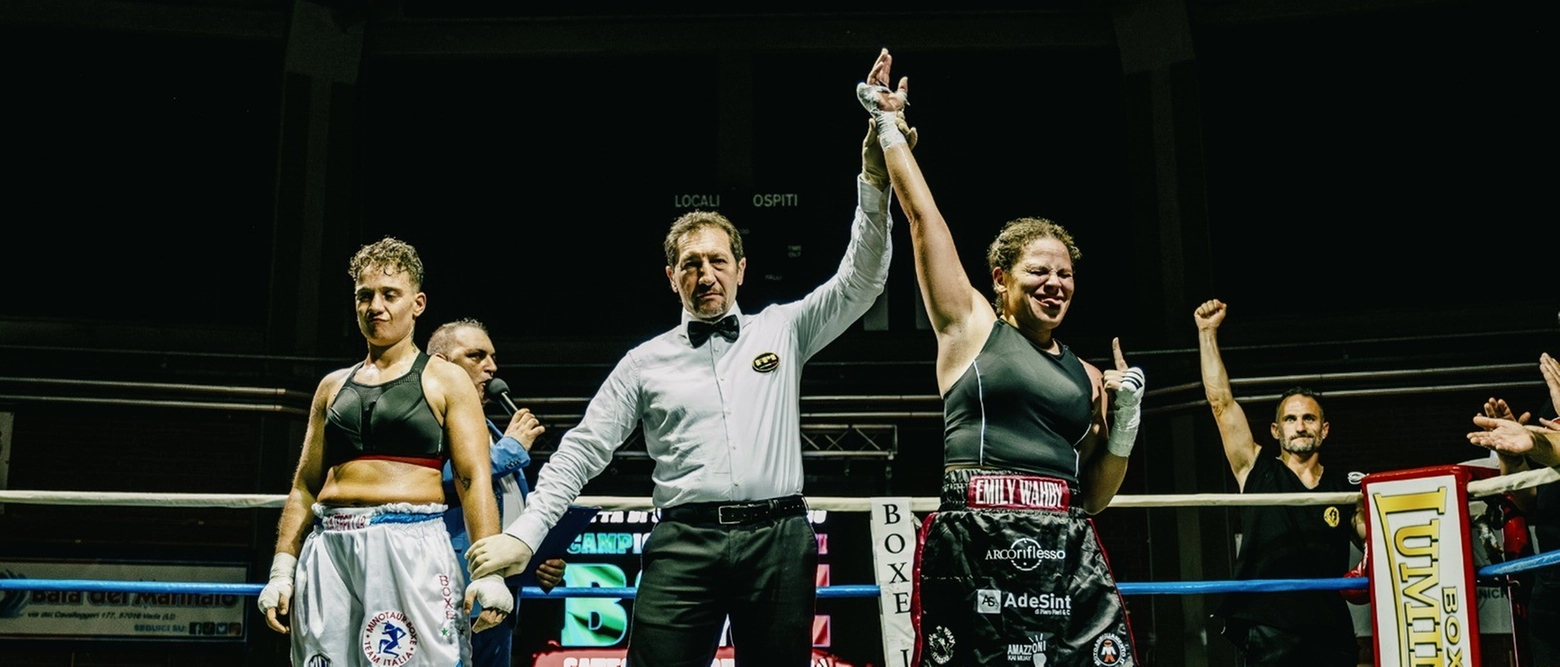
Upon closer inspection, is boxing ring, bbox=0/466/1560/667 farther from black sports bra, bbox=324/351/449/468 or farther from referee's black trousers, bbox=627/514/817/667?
referee's black trousers, bbox=627/514/817/667

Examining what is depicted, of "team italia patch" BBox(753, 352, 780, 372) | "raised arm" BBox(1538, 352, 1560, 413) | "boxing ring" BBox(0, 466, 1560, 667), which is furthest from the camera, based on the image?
"raised arm" BBox(1538, 352, 1560, 413)

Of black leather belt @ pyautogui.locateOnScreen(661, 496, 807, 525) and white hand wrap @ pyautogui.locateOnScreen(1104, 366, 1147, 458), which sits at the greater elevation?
white hand wrap @ pyautogui.locateOnScreen(1104, 366, 1147, 458)

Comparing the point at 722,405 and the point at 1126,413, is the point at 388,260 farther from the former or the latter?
the point at 1126,413

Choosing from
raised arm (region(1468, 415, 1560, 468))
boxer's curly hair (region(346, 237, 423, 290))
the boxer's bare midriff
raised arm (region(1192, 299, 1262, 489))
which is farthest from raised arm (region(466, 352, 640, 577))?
raised arm (region(1192, 299, 1262, 489))

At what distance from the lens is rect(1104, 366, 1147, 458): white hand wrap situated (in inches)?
99.7

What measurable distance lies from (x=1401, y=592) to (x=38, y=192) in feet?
33.0

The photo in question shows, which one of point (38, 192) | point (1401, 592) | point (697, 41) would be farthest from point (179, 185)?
point (1401, 592)

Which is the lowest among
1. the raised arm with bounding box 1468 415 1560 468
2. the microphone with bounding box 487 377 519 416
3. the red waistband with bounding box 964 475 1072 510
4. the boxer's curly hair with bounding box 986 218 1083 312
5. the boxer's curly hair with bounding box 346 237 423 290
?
the red waistband with bounding box 964 475 1072 510

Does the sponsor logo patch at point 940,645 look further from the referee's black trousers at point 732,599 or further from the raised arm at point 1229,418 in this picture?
the raised arm at point 1229,418

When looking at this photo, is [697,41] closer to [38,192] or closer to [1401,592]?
[38,192]

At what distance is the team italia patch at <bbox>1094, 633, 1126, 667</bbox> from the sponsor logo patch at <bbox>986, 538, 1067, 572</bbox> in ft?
0.56

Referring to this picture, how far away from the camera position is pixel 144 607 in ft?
30.2

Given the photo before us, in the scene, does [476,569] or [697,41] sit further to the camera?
A: [697,41]

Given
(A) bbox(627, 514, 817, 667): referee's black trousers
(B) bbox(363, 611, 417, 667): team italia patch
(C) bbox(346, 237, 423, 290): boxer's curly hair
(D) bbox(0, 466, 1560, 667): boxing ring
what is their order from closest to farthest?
1. (A) bbox(627, 514, 817, 667): referee's black trousers
2. (B) bbox(363, 611, 417, 667): team italia patch
3. (C) bbox(346, 237, 423, 290): boxer's curly hair
4. (D) bbox(0, 466, 1560, 667): boxing ring
